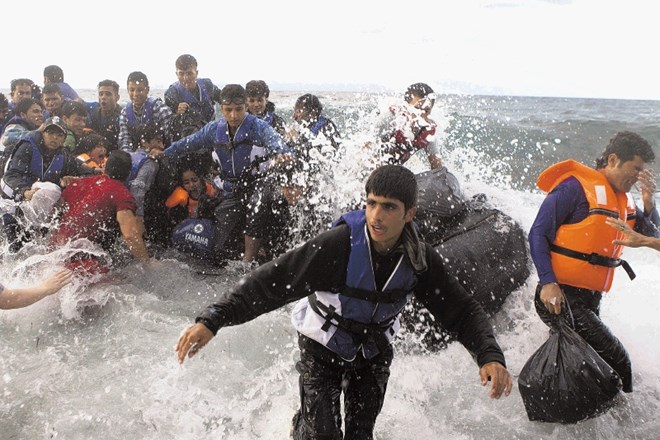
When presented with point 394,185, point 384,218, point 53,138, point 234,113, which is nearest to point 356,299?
point 384,218

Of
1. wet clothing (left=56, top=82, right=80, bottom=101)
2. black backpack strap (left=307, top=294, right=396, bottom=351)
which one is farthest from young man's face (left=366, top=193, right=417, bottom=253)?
wet clothing (left=56, top=82, right=80, bottom=101)

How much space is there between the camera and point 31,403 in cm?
370

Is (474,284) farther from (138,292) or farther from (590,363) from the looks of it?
(138,292)

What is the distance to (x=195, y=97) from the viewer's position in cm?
678

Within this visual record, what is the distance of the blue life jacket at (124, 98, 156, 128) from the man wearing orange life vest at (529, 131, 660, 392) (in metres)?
4.61

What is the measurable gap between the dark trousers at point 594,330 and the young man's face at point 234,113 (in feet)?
9.92

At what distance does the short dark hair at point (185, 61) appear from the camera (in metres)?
6.62

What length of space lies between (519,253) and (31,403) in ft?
12.6

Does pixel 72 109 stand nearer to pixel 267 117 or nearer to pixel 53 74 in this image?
pixel 267 117

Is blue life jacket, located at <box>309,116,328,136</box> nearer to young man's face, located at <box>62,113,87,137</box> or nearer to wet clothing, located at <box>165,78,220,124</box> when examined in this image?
wet clothing, located at <box>165,78,220,124</box>

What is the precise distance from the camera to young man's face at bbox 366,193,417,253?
2.48 m

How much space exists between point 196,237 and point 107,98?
98.7 inches

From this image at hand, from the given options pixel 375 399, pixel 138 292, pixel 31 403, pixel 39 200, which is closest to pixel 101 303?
pixel 138 292

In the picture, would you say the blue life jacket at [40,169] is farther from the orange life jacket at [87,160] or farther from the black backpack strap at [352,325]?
the black backpack strap at [352,325]
